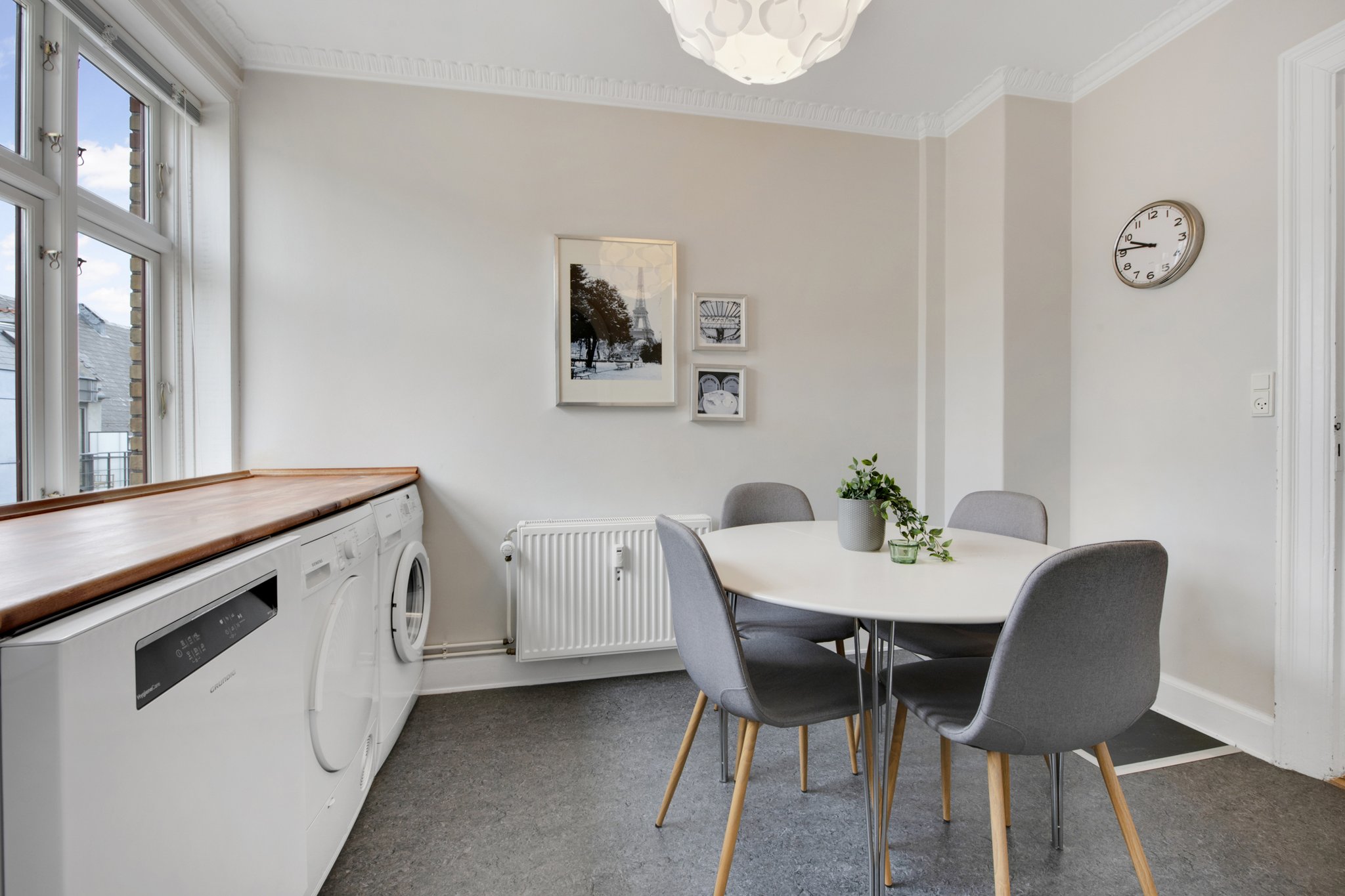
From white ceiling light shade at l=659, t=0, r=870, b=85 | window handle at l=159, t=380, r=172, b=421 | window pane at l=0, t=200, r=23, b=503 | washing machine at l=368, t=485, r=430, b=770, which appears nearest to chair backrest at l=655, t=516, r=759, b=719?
washing machine at l=368, t=485, r=430, b=770

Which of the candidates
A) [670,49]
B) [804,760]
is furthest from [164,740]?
[670,49]

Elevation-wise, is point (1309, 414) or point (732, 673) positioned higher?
point (1309, 414)

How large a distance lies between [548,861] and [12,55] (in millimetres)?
2590

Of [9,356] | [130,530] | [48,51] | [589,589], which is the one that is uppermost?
[48,51]

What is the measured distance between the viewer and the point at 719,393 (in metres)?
2.70

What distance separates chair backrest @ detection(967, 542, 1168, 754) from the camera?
0.99m

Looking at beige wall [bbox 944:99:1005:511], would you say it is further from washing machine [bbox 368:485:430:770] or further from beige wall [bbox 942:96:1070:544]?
washing machine [bbox 368:485:430:770]

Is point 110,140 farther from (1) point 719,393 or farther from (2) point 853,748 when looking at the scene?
(2) point 853,748

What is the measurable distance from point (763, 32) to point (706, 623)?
4.49 feet

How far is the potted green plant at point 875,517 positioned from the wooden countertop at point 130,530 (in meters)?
1.37

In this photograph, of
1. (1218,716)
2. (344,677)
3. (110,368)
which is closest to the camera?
(344,677)

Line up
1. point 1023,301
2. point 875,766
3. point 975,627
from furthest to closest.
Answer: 1. point 1023,301
2. point 975,627
3. point 875,766

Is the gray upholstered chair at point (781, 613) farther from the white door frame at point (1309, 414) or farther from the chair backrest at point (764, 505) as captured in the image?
the white door frame at point (1309, 414)

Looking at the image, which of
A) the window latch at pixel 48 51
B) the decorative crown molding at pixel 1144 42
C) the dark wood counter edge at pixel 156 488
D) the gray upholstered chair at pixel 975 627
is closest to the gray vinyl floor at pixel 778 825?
the gray upholstered chair at pixel 975 627
